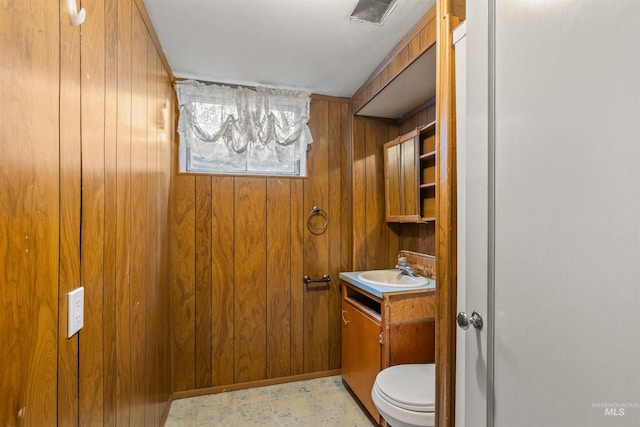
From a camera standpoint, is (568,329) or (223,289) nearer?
(568,329)

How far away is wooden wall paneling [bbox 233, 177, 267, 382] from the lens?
2414mm

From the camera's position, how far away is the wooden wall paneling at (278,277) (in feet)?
8.11

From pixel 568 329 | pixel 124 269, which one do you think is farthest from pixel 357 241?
pixel 568 329

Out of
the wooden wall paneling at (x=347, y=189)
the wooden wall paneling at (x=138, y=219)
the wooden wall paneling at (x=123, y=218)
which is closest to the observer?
the wooden wall paneling at (x=123, y=218)

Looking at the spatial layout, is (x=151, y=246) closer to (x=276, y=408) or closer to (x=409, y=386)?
(x=276, y=408)

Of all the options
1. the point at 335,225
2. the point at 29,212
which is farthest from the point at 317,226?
the point at 29,212

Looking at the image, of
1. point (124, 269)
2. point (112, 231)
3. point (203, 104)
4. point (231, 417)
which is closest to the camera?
point (112, 231)

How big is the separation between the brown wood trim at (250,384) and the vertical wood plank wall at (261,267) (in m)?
0.03

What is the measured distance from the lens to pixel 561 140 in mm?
731

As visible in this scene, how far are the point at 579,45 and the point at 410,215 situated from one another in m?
1.66

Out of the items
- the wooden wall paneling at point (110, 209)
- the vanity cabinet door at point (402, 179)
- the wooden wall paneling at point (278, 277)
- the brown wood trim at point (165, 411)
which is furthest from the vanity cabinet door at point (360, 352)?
the wooden wall paneling at point (110, 209)

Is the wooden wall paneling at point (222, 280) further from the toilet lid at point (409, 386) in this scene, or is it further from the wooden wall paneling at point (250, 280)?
the toilet lid at point (409, 386)

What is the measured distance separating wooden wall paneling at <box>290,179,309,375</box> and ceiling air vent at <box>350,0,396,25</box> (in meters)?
1.25

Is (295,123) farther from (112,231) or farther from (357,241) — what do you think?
(112,231)
